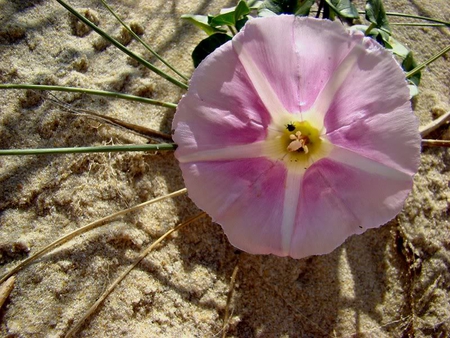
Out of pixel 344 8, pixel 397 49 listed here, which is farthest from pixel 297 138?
pixel 397 49

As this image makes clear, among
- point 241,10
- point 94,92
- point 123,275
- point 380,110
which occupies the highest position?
point 380,110

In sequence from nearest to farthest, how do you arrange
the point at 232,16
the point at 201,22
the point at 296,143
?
the point at 296,143 < the point at 232,16 < the point at 201,22

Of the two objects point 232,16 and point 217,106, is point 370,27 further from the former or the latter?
point 217,106

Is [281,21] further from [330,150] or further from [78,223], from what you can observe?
[78,223]

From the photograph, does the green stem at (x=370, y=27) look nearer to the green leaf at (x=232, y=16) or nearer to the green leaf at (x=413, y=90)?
the green leaf at (x=413, y=90)

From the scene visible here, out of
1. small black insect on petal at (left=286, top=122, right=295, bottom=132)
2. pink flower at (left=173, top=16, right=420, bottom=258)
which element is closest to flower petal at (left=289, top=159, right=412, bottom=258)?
pink flower at (left=173, top=16, right=420, bottom=258)

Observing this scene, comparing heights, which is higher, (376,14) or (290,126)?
(376,14)

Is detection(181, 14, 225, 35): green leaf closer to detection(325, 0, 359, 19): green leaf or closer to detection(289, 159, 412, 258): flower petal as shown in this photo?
detection(325, 0, 359, 19): green leaf
